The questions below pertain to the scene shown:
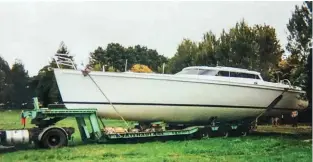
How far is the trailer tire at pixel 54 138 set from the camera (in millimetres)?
6504

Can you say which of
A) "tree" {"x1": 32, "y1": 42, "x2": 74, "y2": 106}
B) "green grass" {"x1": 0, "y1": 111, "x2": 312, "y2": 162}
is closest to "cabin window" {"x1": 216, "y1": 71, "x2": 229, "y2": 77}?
"green grass" {"x1": 0, "y1": 111, "x2": 312, "y2": 162}

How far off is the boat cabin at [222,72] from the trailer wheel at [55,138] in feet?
6.35

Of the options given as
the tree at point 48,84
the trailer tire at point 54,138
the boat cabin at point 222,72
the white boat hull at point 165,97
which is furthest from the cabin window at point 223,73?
the trailer tire at point 54,138

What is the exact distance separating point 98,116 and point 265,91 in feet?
9.20

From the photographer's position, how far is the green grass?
5668 millimetres

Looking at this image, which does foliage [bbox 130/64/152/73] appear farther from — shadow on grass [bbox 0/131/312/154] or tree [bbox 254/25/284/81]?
tree [bbox 254/25/284/81]

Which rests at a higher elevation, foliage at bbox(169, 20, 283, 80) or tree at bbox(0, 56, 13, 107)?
foliage at bbox(169, 20, 283, 80)

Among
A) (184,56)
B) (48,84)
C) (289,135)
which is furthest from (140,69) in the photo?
(289,135)

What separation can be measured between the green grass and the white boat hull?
0.34m

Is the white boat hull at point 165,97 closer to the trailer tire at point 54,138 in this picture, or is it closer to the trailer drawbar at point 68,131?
the trailer drawbar at point 68,131

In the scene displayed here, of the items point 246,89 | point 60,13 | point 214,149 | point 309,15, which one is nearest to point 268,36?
point 309,15

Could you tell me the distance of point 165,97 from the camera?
7309 mm

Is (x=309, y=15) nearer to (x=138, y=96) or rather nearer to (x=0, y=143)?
(x=138, y=96)

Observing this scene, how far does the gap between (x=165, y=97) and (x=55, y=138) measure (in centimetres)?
Answer: 178
